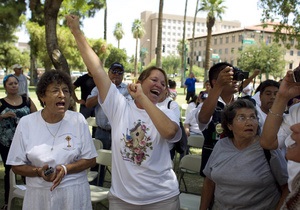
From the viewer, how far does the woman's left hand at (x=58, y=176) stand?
2375mm

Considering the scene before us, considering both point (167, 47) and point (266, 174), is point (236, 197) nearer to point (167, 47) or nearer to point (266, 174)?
point (266, 174)

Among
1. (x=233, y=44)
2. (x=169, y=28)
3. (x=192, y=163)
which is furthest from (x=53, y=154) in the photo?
(x=169, y=28)

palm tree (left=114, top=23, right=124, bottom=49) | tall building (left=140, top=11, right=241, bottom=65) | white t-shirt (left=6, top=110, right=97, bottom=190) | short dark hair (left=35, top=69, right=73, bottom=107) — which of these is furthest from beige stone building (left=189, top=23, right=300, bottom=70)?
white t-shirt (left=6, top=110, right=97, bottom=190)

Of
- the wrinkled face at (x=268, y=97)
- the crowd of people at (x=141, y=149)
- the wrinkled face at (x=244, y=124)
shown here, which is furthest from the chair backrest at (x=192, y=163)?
the wrinkled face at (x=244, y=124)

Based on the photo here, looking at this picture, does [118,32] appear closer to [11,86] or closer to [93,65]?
[11,86]

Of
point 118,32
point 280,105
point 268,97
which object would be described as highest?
point 118,32

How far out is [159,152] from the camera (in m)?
2.35

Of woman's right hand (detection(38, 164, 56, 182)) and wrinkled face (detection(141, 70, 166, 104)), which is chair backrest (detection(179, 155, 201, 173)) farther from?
woman's right hand (detection(38, 164, 56, 182))

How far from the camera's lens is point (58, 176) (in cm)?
237

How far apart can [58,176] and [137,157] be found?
570 millimetres

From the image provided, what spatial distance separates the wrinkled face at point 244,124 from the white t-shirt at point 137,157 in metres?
0.55

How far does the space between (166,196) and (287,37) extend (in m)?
12.1

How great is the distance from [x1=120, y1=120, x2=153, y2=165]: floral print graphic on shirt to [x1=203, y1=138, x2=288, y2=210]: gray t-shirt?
2.14 feet

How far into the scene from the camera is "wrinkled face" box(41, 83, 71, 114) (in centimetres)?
255
